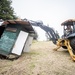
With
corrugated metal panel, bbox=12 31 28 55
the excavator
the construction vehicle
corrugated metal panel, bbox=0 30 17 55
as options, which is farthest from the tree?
the construction vehicle

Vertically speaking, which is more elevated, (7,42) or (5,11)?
(5,11)

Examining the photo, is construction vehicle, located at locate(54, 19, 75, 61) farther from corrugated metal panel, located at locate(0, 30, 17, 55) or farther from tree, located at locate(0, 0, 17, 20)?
tree, located at locate(0, 0, 17, 20)

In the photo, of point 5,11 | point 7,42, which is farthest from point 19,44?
point 5,11

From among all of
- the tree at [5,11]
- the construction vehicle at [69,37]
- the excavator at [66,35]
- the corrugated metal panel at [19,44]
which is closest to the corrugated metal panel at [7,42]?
the corrugated metal panel at [19,44]

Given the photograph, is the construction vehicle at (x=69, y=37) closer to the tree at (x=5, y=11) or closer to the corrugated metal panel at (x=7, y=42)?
the corrugated metal panel at (x=7, y=42)

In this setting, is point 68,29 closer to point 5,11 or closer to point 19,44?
point 19,44

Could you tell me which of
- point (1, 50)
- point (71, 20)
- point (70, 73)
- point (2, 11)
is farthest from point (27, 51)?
point (2, 11)

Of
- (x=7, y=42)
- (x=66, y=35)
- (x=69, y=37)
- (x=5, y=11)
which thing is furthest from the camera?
(x=5, y=11)

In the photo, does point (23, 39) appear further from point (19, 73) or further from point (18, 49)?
point (19, 73)

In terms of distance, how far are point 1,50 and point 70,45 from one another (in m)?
4.87

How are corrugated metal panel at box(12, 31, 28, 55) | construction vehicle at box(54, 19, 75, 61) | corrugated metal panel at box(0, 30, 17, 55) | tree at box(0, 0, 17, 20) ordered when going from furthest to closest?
tree at box(0, 0, 17, 20) < corrugated metal panel at box(12, 31, 28, 55) < corrugated metal panel at box(0, 30, 17, 55) < construction vehicle at box(54, 19, 75, 61)

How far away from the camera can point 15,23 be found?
8039 millimetres

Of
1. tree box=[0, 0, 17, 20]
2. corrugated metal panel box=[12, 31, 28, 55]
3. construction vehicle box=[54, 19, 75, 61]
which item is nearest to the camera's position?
construction vehicle box=[54, 19, 75, 61]

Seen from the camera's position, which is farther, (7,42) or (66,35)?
(66,35)
